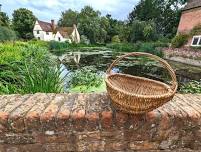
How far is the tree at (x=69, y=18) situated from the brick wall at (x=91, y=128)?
5964cm

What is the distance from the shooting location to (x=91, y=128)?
167 cm

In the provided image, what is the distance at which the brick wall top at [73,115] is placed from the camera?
5.32 feet

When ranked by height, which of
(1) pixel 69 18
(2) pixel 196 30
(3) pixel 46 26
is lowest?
(3) pixel 46 26

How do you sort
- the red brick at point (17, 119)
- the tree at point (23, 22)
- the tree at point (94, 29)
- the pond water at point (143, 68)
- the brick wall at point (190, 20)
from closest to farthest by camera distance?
the red brick at point (17, 119) < the pond water at point (143, 68) < the brick wall at point (190, 20) < the tree at point (94, 29) < the tree at point (23, 22)

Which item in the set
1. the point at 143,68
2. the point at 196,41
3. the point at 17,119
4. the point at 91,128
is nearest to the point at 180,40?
the point at 196,41

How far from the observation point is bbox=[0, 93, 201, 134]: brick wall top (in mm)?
1622

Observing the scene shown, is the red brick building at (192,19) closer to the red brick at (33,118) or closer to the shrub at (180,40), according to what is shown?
the shrub at (180,40)

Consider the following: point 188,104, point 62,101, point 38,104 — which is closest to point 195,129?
point 188,104

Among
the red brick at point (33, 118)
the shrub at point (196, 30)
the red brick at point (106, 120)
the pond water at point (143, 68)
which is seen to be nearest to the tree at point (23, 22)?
the pond water at point (143, 68)

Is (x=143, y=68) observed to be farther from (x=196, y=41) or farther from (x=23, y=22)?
(x=23, y=22)

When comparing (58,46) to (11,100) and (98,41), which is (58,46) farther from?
(11,100)

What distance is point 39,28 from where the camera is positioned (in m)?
46.9

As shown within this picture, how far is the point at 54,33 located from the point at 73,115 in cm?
5125

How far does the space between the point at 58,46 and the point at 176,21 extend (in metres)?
19.4
